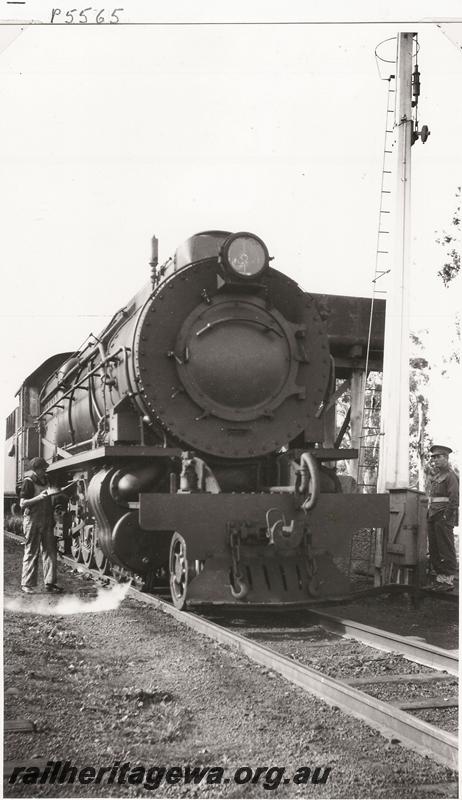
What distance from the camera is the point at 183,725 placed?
148 inches

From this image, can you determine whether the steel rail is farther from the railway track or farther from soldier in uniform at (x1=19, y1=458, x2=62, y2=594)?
soldier in uniform at (x1=19, y1=458, x2=62, y2=594)

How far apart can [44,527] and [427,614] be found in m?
3.95

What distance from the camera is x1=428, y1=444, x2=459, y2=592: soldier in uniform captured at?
28.7ft

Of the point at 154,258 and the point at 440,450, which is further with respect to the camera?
the point at 440,450

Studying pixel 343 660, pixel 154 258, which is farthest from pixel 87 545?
pixel 343 660

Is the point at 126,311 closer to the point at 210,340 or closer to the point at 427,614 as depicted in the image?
the point at 210,340

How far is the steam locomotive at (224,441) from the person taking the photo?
609 cm

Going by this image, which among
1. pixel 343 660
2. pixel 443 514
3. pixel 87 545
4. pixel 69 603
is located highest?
pixel 443 514

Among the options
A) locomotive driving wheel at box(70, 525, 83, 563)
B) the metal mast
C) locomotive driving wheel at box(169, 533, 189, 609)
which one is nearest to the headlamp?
locomotive driving wheel at box(169, 533, 189, 609)

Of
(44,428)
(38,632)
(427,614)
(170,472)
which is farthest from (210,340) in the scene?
(44,428)

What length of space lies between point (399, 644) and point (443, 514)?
3712 millimetres

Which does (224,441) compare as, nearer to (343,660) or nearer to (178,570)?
(178,570)

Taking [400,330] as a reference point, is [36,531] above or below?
below

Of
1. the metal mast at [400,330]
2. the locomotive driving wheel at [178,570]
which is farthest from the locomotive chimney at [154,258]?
the metal mast at [400,330]
